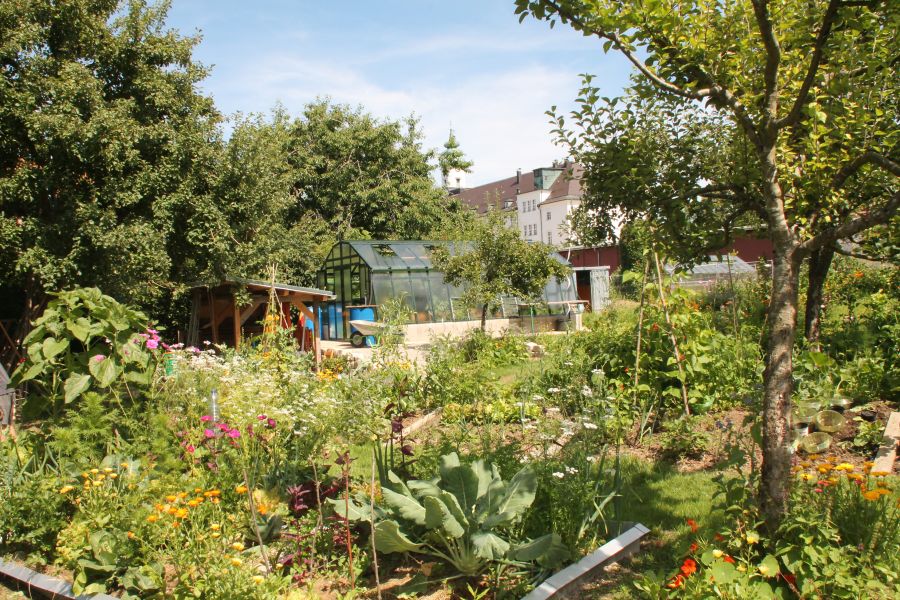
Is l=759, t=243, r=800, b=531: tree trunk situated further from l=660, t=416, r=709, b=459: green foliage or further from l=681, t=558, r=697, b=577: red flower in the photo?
l=660, t=416, r=709, b=459: green foliage

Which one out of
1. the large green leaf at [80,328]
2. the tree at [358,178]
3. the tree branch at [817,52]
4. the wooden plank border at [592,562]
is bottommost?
the wooden plank border at [592,562]

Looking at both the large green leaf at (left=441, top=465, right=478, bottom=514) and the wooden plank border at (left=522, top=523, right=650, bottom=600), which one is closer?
the wooden plank border at (left=522, top=523, right=650, bottom=600)

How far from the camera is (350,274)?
766 inches

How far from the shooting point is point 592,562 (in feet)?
10.0

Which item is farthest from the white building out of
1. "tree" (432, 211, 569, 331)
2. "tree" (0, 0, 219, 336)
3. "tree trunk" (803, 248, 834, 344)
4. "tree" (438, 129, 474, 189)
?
"tree trunk" (803, 248, 834, 344)

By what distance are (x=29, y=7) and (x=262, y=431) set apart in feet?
26.6

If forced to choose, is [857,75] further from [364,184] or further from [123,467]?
[364,184]

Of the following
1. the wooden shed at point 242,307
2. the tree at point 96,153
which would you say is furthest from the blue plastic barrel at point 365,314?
the tree at point 96,153

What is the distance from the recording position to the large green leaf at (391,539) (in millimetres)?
2980

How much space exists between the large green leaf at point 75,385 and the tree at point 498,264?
388 inches

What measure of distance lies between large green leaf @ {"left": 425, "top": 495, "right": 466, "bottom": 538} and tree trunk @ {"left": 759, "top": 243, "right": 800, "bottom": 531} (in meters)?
1.31

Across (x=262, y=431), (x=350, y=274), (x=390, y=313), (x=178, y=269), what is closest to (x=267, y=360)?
(x=390, y=313)

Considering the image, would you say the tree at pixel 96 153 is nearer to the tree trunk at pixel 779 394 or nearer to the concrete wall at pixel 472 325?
the concrete wall at pixel 472 325

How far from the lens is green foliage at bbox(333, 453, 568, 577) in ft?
9.54
